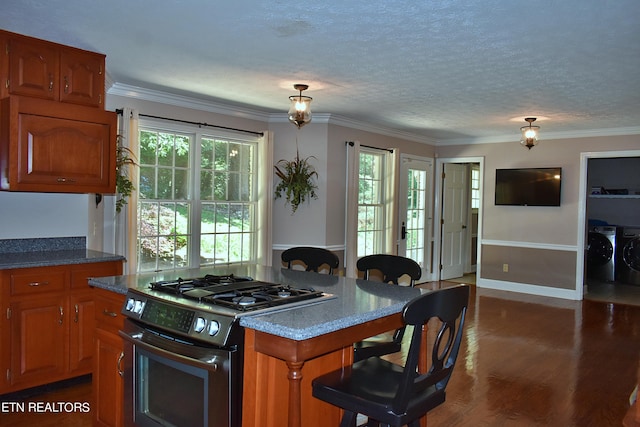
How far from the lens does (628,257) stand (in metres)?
8.47

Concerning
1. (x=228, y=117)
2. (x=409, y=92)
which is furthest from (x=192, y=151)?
(x=409, y=92)

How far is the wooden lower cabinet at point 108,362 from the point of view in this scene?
246 cm

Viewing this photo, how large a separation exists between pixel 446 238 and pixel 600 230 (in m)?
2.79

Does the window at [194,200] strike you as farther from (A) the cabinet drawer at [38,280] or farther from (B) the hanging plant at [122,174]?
(A) the cabinet drawer at [38,280]

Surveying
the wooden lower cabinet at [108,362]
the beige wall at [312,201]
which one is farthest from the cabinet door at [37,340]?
the beige wall at [312,201]

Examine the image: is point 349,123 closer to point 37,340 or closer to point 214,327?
point 37,340

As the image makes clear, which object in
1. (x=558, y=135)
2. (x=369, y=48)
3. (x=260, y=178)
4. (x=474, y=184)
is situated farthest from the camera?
(x=474, y=184)

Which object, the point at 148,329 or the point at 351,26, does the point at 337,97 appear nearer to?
the point at 351,26

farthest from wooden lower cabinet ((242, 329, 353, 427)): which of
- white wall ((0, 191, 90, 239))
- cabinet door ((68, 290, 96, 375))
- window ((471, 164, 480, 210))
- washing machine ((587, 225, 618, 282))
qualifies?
washing machine ((587, 225, 618, 282))

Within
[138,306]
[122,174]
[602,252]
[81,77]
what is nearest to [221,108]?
[122,174]

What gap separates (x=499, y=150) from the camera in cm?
761

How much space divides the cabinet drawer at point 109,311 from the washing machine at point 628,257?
28.3ft

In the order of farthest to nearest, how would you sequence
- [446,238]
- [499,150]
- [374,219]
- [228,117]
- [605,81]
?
[446,238]
[499,150]
[374,219]
[228,117]
[605,81]

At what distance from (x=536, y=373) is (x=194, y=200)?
357cm
